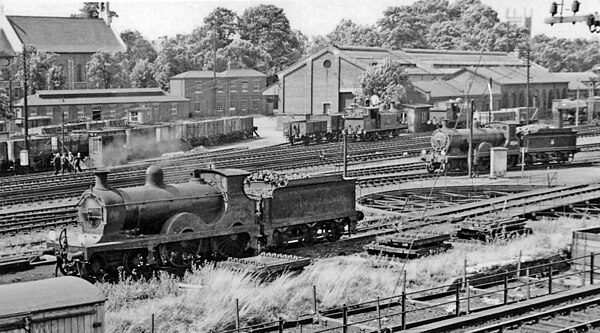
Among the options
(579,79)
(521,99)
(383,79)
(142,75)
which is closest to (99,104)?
(142,75)

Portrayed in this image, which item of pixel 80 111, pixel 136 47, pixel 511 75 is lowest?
pixel 80 111

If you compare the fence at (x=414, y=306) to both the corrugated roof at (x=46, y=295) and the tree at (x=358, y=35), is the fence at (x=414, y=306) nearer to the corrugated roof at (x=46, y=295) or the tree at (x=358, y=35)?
the corrugated roof at (x=46, y=295)

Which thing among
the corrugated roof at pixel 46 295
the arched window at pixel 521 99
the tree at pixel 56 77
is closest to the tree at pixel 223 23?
the tree at pixel 56 77

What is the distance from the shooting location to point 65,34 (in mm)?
52625

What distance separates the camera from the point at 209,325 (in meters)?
14.0

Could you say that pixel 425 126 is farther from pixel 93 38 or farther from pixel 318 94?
pixel 93 38

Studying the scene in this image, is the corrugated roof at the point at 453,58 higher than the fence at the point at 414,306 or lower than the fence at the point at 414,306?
higher

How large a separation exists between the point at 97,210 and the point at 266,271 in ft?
12.6

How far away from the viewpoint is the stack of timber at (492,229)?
22.1 m

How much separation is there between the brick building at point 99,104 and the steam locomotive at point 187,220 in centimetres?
2814

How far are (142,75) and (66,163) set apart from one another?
2565 cm

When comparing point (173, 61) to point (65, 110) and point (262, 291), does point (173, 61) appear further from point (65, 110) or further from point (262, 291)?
point (262, 291)

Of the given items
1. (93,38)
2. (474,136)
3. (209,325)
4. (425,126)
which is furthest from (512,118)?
(209,325)

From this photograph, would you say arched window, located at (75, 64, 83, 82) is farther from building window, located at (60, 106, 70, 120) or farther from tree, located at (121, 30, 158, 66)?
building window, located at (60, 106, 70, 120)
